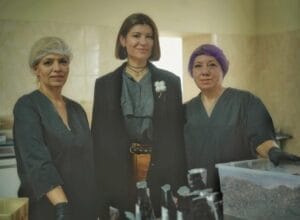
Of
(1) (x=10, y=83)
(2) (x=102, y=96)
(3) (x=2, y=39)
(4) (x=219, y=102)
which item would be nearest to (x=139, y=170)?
(2) (x=102, y=96)

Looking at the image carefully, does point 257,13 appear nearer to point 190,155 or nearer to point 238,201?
point 190,155

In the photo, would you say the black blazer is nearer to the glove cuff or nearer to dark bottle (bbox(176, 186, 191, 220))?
dark bottle (bbox(176, 186, 191, 220))

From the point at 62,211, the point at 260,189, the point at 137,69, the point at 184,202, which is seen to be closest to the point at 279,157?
the point at 260,189

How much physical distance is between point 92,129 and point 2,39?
1.69 feet

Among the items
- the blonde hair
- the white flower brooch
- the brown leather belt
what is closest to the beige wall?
the blonde hair

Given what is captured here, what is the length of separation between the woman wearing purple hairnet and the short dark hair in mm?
218

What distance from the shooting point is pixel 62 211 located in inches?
70.1

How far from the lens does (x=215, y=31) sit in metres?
2.25

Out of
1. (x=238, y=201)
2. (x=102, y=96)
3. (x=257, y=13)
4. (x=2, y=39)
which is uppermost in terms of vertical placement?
(x=257, y=13)

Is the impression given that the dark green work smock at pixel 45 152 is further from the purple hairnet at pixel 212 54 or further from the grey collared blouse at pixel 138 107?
the purple hairnet at pixel 212 54

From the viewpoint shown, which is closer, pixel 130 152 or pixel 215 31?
pixel 130 152

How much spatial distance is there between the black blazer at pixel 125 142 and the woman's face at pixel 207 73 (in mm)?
128

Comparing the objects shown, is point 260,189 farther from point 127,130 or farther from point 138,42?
point 138,42

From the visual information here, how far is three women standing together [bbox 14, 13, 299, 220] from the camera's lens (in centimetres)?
174
